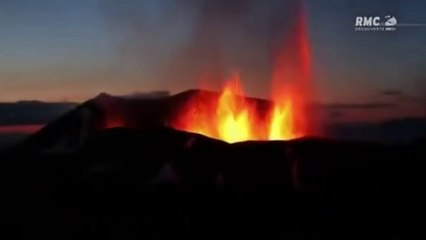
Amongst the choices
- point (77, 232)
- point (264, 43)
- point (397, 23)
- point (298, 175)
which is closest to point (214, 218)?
point (298, 175)

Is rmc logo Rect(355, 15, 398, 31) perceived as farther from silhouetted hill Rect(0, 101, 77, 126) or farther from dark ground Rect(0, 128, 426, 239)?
silhouetted hill Rect(0, 101, 77, 126)

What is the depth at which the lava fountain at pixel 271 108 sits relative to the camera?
2129mm

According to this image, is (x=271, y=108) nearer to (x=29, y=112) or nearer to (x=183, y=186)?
(x=183, y=186)

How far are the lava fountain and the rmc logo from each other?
0.18m

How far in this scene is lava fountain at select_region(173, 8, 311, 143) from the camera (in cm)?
213

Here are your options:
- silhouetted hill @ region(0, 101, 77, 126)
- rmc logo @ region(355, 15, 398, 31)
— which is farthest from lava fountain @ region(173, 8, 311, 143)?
silhouetted hill @ region(0, 101, 77, 126)

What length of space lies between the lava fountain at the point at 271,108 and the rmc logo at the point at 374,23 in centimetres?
18

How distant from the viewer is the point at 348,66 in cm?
215

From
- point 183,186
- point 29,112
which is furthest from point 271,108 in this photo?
point 29,112

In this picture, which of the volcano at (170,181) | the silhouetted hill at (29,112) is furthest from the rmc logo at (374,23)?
the silhouetted hill at (29,112)

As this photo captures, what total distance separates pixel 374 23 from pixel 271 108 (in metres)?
0.44

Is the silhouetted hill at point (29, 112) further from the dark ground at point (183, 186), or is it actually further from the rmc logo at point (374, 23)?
the rmc logo at point (374, 23)

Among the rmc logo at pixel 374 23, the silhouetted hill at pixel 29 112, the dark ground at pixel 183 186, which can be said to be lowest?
the dark ground at pixel 183 186

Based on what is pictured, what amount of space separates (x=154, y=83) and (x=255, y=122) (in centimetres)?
36
